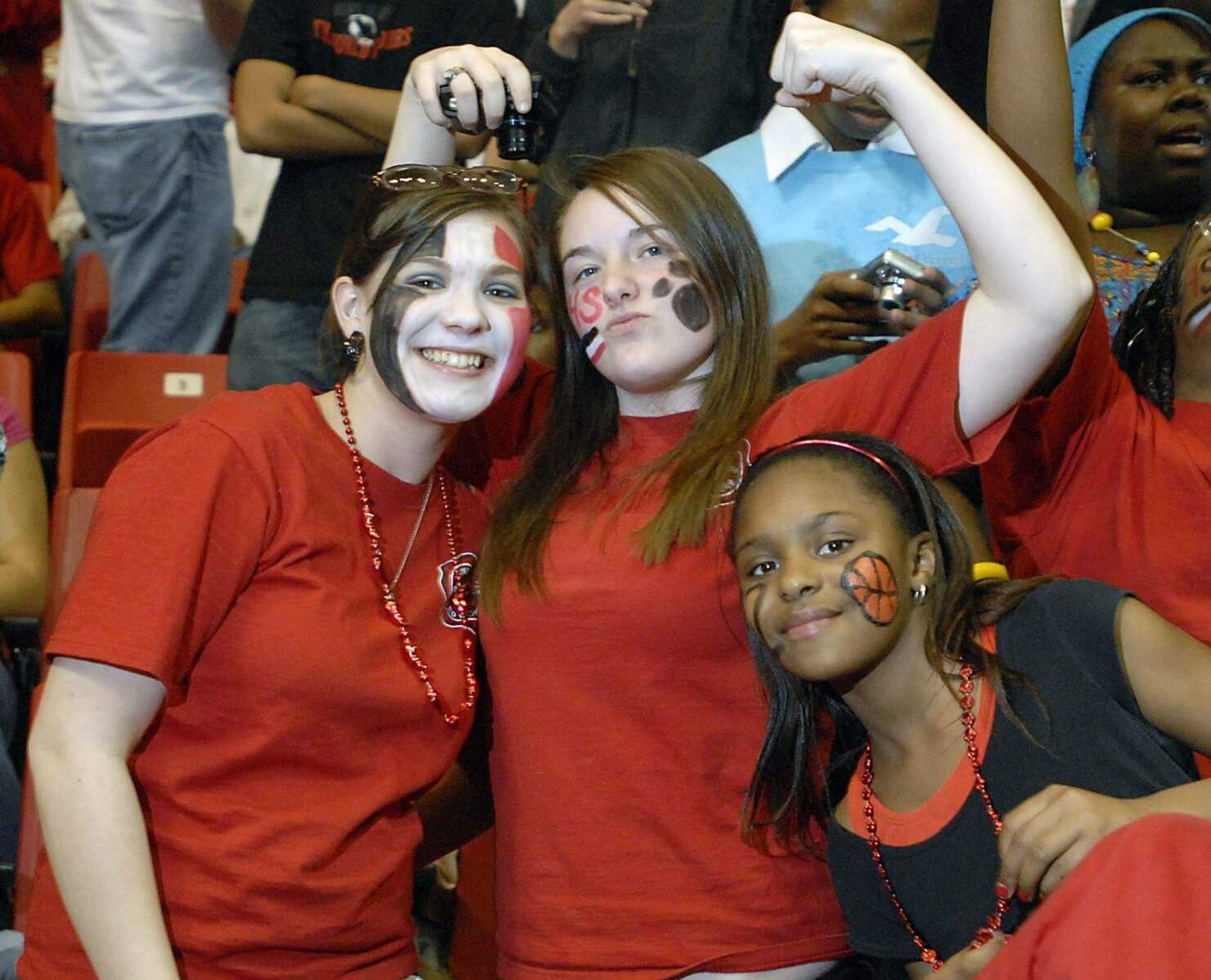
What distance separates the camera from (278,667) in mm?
1627

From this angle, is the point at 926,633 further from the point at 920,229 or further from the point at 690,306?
the point at 920,229

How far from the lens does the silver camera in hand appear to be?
1938mm

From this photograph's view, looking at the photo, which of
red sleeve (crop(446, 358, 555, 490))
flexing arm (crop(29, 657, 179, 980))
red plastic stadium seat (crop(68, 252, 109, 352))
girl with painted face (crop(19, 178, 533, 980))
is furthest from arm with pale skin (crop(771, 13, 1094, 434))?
red plastic stadium seat (crop(68, 252, 109, 352))

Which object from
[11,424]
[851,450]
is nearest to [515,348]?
[851,450]

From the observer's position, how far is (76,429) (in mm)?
3047

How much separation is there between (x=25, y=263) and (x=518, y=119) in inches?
86.0

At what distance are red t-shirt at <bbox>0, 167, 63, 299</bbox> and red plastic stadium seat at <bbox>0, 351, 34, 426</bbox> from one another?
1.93 feet

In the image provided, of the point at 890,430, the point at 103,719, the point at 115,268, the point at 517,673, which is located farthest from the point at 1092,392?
the point at 115,268

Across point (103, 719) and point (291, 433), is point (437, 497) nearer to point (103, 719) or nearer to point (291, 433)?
point (291, 433)

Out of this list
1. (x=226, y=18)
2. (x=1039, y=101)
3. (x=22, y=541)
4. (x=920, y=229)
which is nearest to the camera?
(x=1039, y=101)

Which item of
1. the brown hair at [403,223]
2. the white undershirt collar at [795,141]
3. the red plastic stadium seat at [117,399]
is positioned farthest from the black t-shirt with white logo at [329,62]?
the brown hair at [403,223]

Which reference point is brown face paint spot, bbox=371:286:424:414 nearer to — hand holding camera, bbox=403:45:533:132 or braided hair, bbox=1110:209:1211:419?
hand holding camera, bbox=403:45:533:132

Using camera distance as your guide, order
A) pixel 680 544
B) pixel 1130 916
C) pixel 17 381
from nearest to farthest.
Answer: pixel 1130 916
pixel 680 544
pixel 17 381

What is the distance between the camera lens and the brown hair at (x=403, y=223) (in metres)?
1.85
